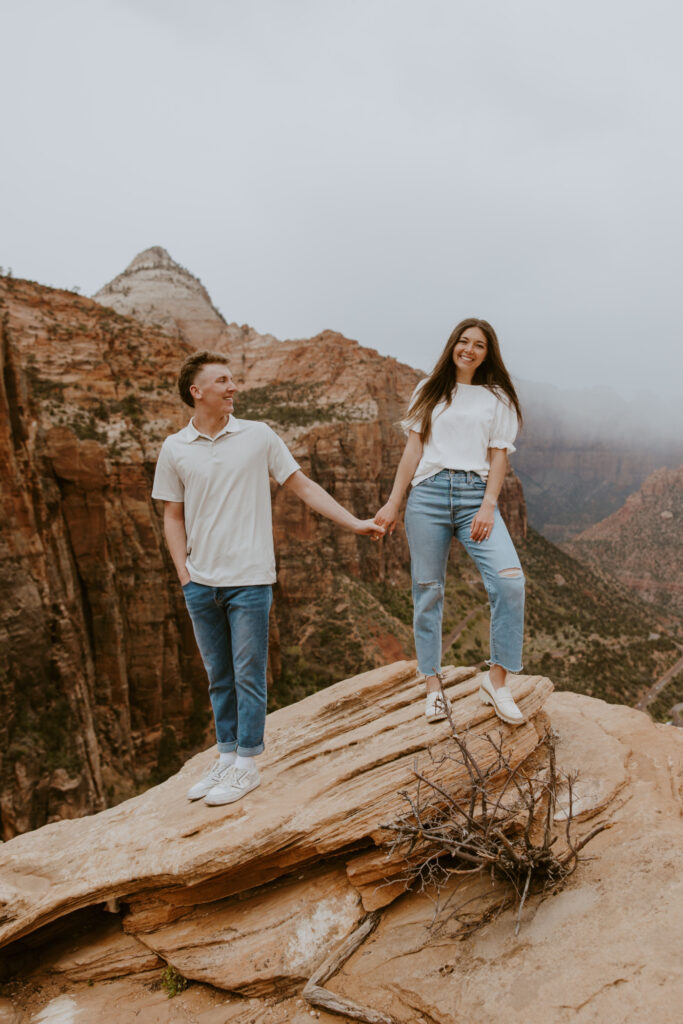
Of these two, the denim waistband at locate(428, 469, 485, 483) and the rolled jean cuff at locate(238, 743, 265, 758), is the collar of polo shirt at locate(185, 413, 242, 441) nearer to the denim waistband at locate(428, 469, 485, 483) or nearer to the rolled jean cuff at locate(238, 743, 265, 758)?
the denim waistband at locate(428, 469, 485, 483)

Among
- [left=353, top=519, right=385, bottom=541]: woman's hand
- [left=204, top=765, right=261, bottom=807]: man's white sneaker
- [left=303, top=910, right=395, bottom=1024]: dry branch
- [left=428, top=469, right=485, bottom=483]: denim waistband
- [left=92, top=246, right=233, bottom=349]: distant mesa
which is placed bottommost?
[left=303, top=910, right=395, bottom=1024]: dry branch

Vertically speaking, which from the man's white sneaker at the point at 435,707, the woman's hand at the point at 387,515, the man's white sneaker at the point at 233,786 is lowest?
the man's white sneaker at the point at 233,786

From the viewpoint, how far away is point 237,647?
159 inches

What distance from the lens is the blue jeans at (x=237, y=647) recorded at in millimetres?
4016

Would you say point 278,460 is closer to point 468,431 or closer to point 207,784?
point 468,431

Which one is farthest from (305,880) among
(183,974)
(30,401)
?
(30,401)

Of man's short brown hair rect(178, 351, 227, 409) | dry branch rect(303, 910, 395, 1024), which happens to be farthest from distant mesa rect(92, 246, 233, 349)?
dry branch rect(303, 910, 395, 1024)

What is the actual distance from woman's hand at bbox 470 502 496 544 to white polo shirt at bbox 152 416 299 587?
1.38 metres

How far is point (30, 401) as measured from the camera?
16.1 metres

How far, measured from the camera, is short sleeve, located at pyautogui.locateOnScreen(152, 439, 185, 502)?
405 centimetres

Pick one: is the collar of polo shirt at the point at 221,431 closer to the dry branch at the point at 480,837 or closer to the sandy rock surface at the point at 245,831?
the dry branch at the point at 480,837

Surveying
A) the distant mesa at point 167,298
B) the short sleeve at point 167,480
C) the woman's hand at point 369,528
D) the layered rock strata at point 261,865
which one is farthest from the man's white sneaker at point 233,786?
the distant mesa at point 167,298

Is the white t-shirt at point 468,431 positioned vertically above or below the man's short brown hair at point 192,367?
below

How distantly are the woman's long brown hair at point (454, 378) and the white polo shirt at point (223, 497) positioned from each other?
1.17 metres
